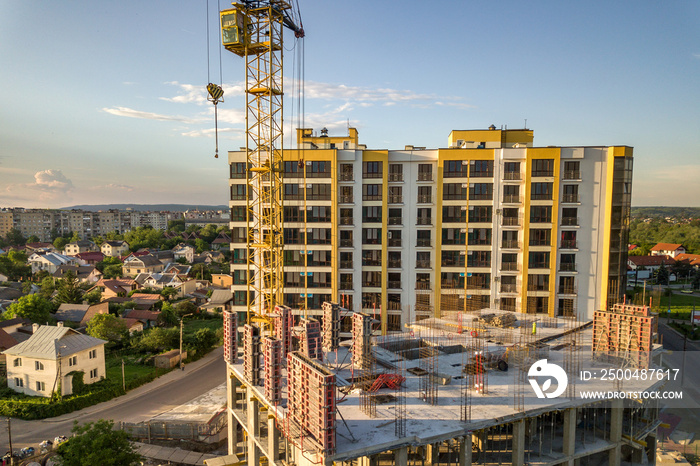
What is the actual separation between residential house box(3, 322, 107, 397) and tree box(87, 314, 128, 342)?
36.8 ft

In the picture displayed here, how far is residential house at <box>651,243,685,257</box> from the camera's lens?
122438mm

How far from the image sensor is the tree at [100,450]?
21.3m

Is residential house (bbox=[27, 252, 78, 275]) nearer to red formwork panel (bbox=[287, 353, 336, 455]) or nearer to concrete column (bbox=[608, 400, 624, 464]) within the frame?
red formwork panel (bbox=[287, 353, 336, 455])

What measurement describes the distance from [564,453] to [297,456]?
43.8ft

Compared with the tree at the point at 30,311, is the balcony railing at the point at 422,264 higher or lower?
higher

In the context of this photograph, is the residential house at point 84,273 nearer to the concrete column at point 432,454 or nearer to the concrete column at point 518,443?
the concrete column at point 432,454

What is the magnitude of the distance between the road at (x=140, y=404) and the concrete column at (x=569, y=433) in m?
30.0

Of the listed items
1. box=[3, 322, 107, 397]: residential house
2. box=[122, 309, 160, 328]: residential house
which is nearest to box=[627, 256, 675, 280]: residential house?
box=[122, 309, 160, 328]: residential house

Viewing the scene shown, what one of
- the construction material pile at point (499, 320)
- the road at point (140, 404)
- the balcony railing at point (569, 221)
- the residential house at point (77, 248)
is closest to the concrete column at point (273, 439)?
the road at point (140, 404)

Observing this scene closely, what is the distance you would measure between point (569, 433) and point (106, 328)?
5100 centimetres

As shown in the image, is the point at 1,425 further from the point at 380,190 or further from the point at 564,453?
the point at 564,453

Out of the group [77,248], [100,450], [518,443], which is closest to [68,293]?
[100,450]

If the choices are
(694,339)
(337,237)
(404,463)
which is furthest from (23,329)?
(694,339)

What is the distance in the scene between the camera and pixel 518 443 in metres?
19.9
